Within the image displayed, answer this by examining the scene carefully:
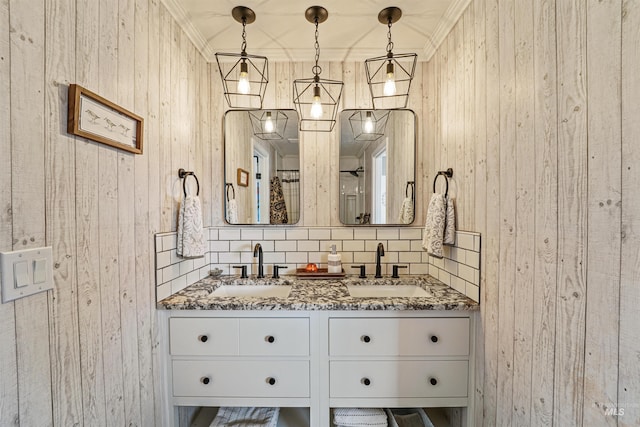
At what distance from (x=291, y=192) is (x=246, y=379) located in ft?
3.72

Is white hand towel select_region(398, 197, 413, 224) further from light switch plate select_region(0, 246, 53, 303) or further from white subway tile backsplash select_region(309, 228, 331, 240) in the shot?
light switch plate select_region(0, 246, 53, 303)

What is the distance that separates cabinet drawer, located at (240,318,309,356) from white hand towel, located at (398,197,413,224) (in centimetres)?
98

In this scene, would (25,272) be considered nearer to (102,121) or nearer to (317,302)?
(102,121)

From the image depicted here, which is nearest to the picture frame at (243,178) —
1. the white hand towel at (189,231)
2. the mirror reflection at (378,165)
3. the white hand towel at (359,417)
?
the white hand towel at (189,231)

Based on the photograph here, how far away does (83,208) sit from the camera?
938mm

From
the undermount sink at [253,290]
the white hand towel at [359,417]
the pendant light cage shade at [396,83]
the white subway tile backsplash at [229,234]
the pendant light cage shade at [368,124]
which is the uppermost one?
the pendant light cage shade at [396,83]

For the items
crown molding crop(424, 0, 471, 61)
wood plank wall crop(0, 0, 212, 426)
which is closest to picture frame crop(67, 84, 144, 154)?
wood plank wall crop(0, 0, 212, 426)

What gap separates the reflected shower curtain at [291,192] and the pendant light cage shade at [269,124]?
0.26 metres

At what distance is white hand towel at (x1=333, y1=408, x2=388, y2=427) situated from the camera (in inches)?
55.2

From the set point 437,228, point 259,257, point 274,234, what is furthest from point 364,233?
point 259,257

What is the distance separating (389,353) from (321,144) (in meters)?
1.35

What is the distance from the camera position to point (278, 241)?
1.96 meters

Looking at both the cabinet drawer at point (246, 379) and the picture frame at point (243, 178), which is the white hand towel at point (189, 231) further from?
the cabinet drawer at point (246, 379)

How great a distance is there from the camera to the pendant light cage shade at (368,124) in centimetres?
192
